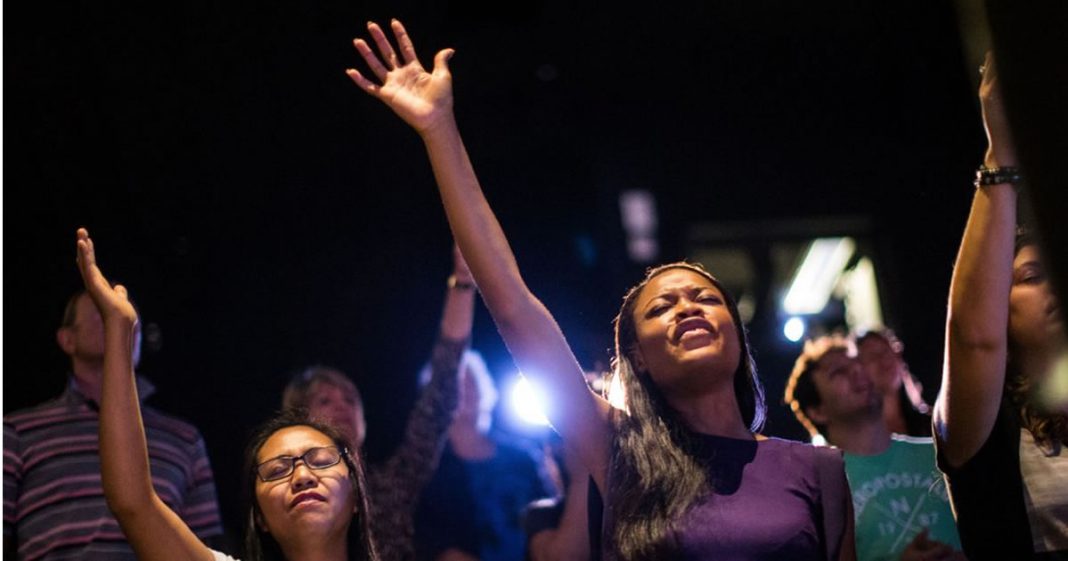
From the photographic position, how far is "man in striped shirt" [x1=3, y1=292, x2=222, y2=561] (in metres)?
3.30

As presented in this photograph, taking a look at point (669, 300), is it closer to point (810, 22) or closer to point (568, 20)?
point (568, 20)

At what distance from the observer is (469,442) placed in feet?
13.3

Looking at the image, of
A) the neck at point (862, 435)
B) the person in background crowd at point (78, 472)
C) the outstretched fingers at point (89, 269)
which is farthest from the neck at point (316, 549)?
the neck at point (862, 435)

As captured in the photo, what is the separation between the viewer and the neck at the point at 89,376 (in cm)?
362

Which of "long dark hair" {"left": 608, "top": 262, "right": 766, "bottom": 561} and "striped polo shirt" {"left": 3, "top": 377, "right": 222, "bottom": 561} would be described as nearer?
"long dark hair" {"left": 608, "top": 262, "right": 766, "bottom": 561}

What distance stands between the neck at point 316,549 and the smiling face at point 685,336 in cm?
81

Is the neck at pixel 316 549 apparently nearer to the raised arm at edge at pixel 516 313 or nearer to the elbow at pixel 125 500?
the elbow at pixel 125 500

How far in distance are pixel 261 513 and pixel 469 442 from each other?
1.49m

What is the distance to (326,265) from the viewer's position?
5949 mm

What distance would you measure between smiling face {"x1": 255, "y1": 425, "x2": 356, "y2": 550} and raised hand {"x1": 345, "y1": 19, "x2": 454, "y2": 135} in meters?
0.87

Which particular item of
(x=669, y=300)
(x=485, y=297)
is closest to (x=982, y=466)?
(x=669, y=300)

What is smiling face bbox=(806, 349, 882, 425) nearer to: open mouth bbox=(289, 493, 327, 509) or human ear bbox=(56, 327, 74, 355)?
open mouth bbox=(289, 493, 327, 509)

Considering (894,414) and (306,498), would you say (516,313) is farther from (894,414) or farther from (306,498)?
(894,414)

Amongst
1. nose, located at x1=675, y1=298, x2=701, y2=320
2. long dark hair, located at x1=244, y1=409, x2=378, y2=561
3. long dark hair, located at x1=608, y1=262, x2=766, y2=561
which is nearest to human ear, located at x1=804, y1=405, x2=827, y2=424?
long dark hair, located at x1=608, y1=262, x2=766, y2=561
